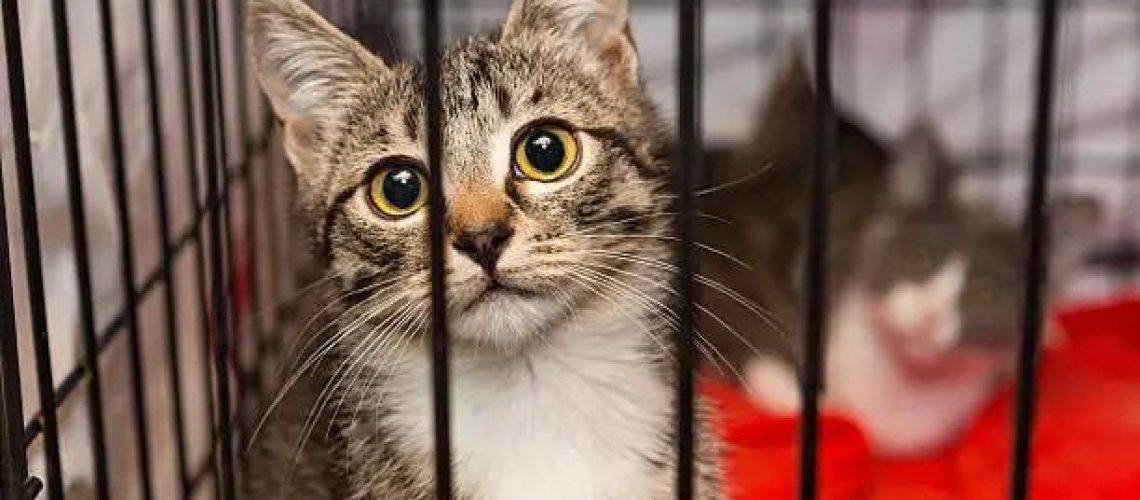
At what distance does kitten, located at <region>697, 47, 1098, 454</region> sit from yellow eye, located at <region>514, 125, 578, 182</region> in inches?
35.3

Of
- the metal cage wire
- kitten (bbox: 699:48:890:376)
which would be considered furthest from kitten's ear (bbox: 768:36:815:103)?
the metal cage wire

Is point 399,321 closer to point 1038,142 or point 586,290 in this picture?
point 586,290

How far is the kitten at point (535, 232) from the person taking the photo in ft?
3.05

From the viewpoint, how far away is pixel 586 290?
959 millimetres

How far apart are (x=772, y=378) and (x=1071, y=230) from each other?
426 millimetres

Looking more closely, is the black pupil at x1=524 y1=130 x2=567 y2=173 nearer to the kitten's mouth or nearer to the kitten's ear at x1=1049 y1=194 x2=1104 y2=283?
the kitten's mouth

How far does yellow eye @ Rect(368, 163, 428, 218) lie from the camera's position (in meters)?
0.94

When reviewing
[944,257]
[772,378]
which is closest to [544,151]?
[772,378]

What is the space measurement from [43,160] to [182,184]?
1.32 ft

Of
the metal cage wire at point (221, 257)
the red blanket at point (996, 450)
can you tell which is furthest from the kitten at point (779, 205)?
the metal cage wire at point (221, 257)

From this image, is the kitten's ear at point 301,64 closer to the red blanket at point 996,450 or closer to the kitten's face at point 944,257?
the red blanket at point 996,450

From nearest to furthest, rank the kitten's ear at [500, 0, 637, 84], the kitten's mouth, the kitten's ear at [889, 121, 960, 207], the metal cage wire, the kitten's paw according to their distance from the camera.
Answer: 1. the metal cage wire
2. the kitten's mouth
3. the kitten's ear at [500, 0, 637, 84]
4. the kitten's paw
5. the kitten's ear at [889, 121, 960, 207]

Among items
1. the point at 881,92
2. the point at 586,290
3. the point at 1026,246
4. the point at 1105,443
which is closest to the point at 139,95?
the point at 586,290

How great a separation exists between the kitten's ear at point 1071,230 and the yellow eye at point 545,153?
110 centimetres
